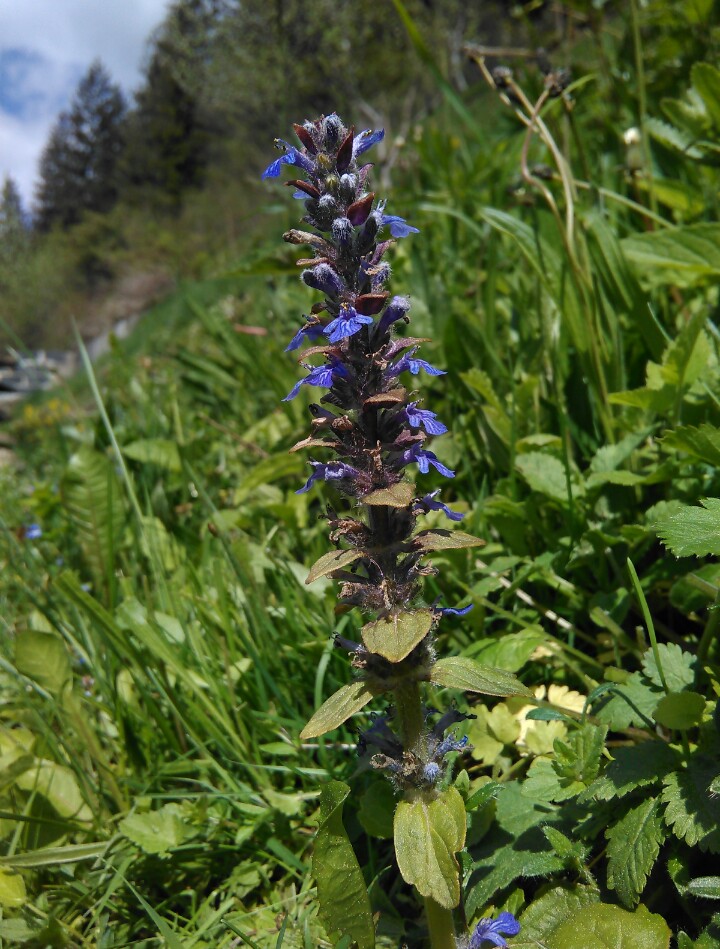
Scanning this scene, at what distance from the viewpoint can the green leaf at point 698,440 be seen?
134 cm

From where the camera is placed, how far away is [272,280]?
434 centimetres

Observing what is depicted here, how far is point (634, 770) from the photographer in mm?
1188

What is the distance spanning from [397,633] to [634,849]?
0.51 m

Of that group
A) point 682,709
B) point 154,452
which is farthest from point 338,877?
point 154,452

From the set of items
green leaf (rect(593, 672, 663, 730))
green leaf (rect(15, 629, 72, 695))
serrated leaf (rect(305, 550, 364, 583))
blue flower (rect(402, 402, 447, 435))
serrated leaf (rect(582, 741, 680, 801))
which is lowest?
serrated leaf (rect(582, 741, 680, 801))

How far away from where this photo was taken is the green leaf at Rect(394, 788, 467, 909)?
100 centimetres

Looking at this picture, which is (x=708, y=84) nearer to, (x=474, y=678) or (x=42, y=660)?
(x=474, y=678)

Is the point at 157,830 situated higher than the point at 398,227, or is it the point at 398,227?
the point at 398,227

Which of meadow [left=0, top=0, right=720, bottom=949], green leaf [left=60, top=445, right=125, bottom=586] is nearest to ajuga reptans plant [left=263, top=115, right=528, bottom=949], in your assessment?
meadow [left=0, top=0, right=720, bottom=949]

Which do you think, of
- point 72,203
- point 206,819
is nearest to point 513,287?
point 206,819

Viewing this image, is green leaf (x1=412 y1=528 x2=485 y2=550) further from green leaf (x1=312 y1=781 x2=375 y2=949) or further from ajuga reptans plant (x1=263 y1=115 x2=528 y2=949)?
green leaf (x1=312 y1=781 x2=375 y2=949)

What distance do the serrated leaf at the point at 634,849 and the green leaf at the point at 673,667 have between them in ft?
0.74

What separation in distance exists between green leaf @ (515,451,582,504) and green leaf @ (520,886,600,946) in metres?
0.84

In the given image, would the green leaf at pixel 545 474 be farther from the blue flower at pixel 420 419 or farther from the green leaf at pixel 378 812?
the green leaf at pixel 378 812
